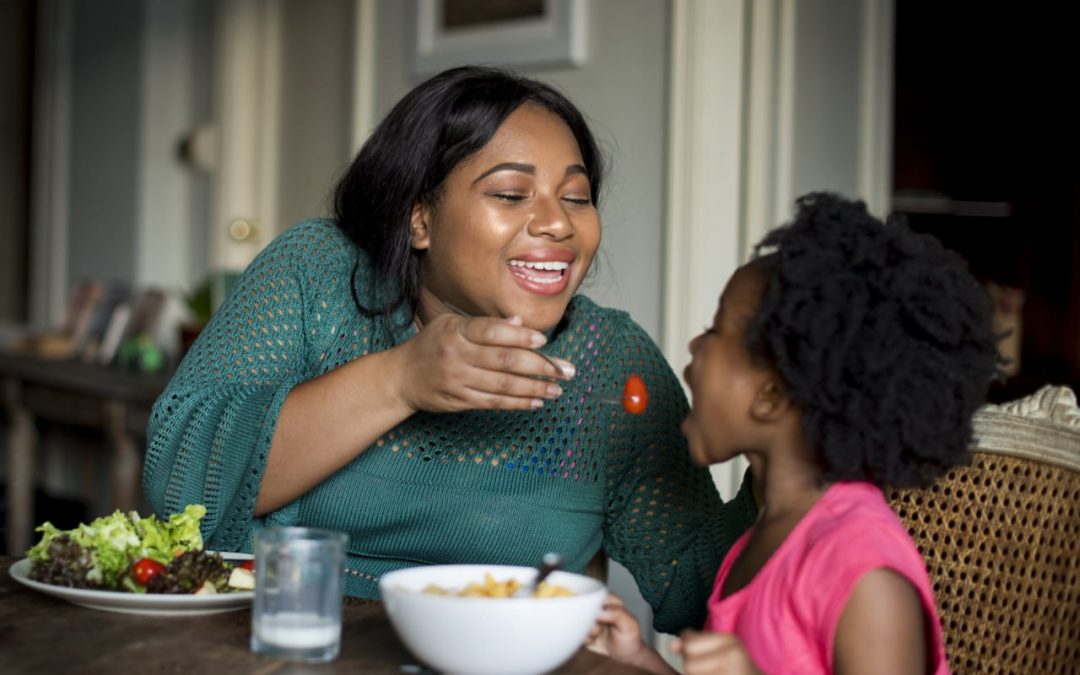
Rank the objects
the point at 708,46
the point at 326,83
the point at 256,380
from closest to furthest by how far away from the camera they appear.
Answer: the point at 256,380
the point at 708,46
the point at 326,83

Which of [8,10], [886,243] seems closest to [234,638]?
[886,243]

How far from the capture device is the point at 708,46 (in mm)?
2818

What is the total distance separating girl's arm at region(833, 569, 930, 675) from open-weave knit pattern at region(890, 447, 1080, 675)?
1.27 feet

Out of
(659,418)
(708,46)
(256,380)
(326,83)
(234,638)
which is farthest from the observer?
(326,83)

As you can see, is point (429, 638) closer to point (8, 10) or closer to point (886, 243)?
point (886, 243)

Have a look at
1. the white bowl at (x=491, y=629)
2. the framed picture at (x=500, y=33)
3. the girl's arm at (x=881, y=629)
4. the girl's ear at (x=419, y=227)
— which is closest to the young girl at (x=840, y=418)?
the girl's arm at (x=881, y=629)

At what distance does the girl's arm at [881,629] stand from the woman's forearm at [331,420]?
59cm

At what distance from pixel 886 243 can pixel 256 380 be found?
33.4 inches

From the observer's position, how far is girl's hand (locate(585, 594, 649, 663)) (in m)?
1.26

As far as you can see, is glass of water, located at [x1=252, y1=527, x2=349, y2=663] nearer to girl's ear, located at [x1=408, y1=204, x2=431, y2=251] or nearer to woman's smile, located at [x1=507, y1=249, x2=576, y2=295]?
woman's smile, located at [x1=507, y1=249, x2=576, y2=295]

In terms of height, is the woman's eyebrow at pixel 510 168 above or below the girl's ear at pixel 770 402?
above

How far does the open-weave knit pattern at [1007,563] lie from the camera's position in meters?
1.45

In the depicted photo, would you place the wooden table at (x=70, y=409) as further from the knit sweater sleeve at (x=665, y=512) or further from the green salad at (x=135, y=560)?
the green salad at (x=135, y=560)

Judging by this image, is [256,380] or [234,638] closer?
[234,638]
